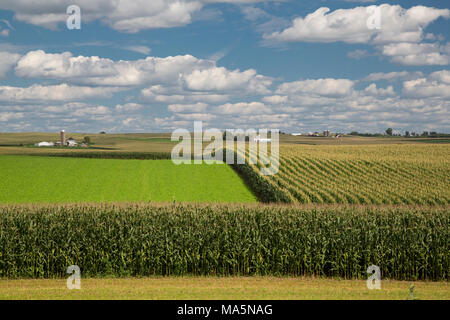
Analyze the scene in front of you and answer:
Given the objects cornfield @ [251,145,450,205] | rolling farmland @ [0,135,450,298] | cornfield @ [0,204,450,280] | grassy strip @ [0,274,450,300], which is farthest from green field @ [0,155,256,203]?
grassy strip @ [0,274,450,300]

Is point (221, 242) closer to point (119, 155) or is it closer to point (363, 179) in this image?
point (363, 179)

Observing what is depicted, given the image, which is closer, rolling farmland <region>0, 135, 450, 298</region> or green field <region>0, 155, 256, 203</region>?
rolling farmland <region>0, 135, 450, 298</region>

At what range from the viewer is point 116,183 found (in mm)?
45844

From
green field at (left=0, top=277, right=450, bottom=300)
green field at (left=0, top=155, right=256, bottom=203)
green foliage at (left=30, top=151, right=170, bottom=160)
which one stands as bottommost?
green field at (left=0, top=277, right=450, bottom=300)

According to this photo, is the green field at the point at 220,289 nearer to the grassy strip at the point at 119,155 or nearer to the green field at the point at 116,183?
the green field at the point at 116,183

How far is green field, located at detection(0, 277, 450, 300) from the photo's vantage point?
12.7 metres

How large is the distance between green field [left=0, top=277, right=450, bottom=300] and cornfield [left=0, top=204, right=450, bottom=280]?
0.72 m

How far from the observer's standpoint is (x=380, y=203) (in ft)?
107

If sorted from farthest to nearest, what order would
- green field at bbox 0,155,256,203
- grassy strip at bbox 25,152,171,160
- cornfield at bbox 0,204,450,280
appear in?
1. grassy strip at bbox 25,152,171,160
2. green field at bbox 0,155,256,203
3. cornfield at bbox 0,204,450,280

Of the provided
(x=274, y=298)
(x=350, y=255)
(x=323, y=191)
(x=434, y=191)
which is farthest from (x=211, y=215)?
(x=434, y=191)

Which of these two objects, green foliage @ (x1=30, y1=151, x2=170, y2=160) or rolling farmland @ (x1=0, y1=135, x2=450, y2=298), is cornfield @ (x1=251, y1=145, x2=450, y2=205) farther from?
green foliage @ (x1=30, y1=151, x2=170, y2=160)

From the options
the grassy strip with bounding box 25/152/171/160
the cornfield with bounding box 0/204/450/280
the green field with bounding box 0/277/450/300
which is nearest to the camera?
the green field with bounding box 0/277/450/300
